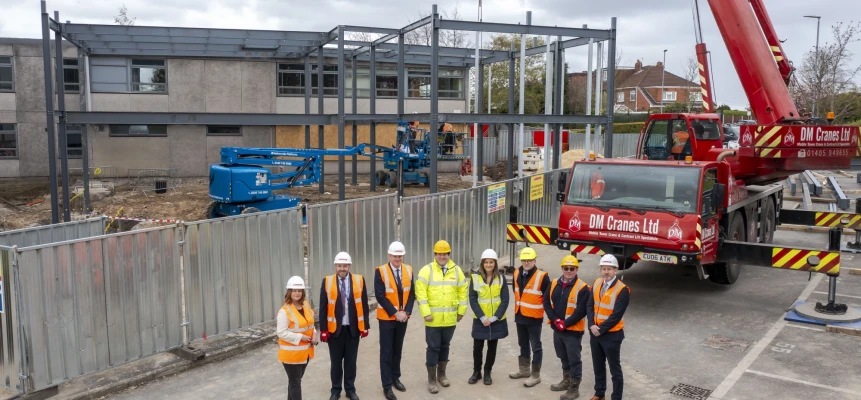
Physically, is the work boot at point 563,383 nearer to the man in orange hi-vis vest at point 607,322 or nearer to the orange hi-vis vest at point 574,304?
the man in orange hi-vis vest at point 607,322

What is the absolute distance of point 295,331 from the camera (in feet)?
21.6

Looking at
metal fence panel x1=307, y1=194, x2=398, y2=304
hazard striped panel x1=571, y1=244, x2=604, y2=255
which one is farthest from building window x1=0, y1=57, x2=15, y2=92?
hazard striped panel x1=571, y1=244, x2=604, y2=255

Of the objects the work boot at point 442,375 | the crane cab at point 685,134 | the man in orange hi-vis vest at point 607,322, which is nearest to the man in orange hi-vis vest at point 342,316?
the work boot at point 442,375

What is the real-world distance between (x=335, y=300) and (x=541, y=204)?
420 inches

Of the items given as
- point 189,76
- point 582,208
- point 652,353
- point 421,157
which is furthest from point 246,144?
point 652,353

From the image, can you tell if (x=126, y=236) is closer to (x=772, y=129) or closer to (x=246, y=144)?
(x=772, y=129)

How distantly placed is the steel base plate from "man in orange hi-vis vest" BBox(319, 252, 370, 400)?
684 cm

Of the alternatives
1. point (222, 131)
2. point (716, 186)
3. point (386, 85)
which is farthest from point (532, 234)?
point (386, 85)

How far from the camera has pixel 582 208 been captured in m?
11.0

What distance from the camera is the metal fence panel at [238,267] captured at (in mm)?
8688

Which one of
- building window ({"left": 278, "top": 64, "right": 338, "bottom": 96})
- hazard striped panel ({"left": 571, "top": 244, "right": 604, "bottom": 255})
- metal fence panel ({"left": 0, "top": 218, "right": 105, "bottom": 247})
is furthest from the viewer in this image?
building window ({"left": 278, "top": 64, "right": 338, "bottom": 96})

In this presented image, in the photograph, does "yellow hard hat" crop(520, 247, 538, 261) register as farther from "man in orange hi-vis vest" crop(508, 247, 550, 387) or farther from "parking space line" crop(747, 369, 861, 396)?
"parking space line" crop(747, 369, 861, 396)

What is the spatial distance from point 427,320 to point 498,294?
0.81 meters

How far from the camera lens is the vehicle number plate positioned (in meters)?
10.2
